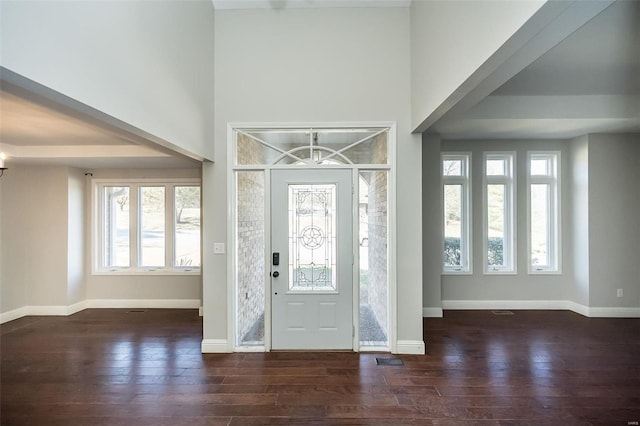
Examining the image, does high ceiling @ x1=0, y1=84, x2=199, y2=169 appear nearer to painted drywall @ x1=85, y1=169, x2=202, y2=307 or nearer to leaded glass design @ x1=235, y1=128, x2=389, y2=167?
painted drywall @ x1=85, y1=169, x2=202, y2=307

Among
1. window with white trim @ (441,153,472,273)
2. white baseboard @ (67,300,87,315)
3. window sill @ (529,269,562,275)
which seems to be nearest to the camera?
white baseboard @ (67,300,87,315)

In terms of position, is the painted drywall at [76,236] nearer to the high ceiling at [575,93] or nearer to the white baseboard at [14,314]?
the white baseboard at [14,314]

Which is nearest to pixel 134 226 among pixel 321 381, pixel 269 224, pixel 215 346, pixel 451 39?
pixel 215 346

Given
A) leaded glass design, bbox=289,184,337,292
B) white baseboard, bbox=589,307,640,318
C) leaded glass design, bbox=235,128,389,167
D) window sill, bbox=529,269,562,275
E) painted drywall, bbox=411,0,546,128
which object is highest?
painted drywall, bbox=411,0,546,128

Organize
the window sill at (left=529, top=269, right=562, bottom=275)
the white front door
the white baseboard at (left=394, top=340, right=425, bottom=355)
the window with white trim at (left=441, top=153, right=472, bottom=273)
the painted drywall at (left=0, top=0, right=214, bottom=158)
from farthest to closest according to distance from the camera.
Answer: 1. the window with white trim at (left=441, top=153, right=472, bottom=273)
2. the window sill at (left=529, top=269, right=562, bottom=275)
3. the white front door
4. the white baseboard at (left=394, top=340, right=425, bottom=355)
5. the painted drywall at (left=0, top=0, right=214, bottom=158)

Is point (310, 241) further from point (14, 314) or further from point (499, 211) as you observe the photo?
point (14, 314)

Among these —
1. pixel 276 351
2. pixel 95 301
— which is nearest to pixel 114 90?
pixel 276 351

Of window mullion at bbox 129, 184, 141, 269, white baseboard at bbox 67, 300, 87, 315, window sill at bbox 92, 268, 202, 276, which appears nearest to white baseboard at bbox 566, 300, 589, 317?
window sill at bbox 92, 268, 202, 276

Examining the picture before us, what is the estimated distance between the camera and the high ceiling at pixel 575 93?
2574 millimetres

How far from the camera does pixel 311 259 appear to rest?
3711 mm

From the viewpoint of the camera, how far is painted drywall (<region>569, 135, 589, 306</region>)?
4.87 m

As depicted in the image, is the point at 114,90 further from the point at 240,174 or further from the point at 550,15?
the point at 550,15

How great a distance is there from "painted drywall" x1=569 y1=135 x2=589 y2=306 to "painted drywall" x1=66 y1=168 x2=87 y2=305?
830cm

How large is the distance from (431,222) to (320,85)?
9.00 feet
